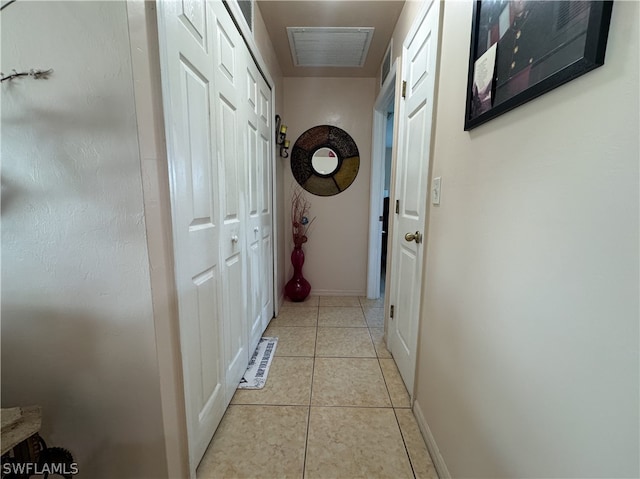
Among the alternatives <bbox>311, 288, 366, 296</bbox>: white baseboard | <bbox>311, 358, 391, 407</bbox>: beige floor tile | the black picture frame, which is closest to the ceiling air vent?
the black picture frame

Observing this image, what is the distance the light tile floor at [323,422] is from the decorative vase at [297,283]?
803 millimetres

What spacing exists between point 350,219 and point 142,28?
2399mm

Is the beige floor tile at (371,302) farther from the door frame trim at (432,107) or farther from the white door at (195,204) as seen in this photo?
the white door at (195,204)

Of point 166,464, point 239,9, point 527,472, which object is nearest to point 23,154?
point 166,464

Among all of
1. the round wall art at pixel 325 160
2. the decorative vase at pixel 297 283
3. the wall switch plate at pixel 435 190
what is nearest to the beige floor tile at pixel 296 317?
the decorative vase at pixel 297 283

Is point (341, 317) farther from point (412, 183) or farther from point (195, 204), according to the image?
point (195, 204)

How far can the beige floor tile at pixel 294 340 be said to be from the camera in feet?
6.17

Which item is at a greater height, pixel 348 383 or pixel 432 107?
pixel 432 107

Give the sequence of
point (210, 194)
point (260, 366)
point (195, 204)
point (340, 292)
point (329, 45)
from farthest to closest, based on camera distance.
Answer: point (340, 292), point (329, 45), point (260, 366), point (210, 194), point (195, 204)

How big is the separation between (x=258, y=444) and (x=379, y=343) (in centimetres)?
113

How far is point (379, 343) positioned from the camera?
2008 millimetres

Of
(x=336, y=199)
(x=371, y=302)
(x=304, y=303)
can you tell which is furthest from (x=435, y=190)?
Result: (x=304, y=303)

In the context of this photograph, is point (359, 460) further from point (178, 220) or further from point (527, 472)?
point (178, 220)

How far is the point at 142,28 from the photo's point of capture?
0.69 metres
